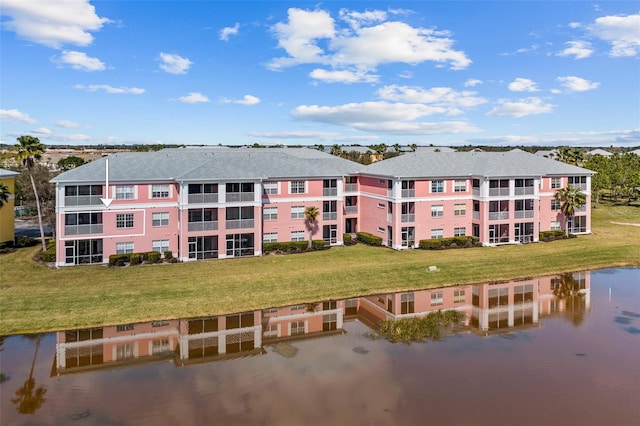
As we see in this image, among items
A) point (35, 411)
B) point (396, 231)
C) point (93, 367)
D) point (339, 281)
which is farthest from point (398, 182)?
point (35, 411)

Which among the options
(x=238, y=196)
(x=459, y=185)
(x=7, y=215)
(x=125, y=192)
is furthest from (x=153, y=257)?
(x=459, y=185)

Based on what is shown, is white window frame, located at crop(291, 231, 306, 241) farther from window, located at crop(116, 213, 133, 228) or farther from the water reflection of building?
the water reflection of building

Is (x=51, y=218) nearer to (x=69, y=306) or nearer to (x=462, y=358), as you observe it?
(x=69, y=306)

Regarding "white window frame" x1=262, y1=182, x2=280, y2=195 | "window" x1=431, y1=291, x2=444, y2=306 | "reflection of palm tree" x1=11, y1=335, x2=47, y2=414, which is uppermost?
"white window frame" x1=262, y1=182, x2=280, y2=195

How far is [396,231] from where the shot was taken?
47.4 m

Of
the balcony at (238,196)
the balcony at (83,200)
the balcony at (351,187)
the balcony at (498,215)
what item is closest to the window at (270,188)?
the balcony at (238,196)

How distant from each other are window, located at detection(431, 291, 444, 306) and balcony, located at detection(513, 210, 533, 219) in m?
21.1

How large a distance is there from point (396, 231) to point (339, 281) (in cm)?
1431

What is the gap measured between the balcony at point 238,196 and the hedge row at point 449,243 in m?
18.3

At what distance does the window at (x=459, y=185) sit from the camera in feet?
164

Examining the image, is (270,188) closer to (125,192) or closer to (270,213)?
(270,213)

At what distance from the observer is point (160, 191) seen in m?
43.1

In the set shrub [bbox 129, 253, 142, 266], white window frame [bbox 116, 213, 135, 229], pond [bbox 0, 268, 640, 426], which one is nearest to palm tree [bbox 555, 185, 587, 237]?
pond [bbox 0, 268, 640, 426]

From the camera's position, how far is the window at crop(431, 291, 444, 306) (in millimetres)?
31344
